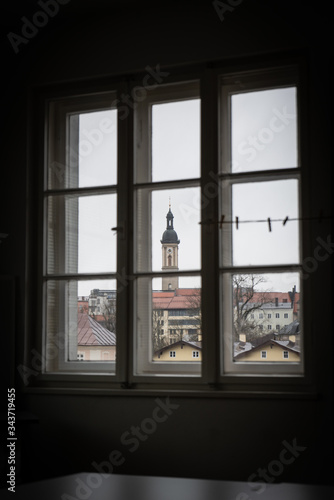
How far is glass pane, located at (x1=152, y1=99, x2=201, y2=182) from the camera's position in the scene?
14.0ft

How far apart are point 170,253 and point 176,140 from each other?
70 cm

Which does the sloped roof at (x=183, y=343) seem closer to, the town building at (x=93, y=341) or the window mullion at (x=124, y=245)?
the window mullion at (x=124, y=245)

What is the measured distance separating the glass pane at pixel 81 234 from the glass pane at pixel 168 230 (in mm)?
188

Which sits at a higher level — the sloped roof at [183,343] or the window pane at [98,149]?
the window pane at [98,149]

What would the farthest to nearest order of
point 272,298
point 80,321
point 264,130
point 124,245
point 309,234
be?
point 80,321 < point 124,245 < point 264,130 < point 272,298 < point 309,234

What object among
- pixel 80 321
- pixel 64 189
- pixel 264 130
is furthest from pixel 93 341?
pixel 264 130

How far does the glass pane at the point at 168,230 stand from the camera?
421 centimetres

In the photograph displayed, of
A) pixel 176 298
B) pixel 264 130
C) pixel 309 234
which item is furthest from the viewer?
pixel 176 298

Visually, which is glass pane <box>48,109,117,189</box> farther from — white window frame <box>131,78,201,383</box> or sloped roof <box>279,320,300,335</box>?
sloped roof <box>279,320,300,335</box>

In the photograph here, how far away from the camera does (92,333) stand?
14.5 ft

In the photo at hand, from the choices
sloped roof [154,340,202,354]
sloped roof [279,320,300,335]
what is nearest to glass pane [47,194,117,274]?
sloped roof [154,340,202,354]

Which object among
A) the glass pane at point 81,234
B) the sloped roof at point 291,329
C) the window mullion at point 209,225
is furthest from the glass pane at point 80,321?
the sloped roof at point 291,329

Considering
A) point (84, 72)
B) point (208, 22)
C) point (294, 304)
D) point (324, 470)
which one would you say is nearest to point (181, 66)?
point (208, 22)

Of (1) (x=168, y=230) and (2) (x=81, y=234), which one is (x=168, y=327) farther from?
(2) (x=81, y=234)
